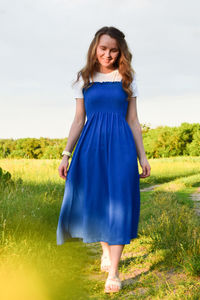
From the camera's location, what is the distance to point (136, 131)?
2977mm

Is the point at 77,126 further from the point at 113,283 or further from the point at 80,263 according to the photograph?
the point at 80,263

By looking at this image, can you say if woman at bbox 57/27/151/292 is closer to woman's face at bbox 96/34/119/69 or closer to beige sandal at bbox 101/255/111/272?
woman's face at bbox 96/34/119/69

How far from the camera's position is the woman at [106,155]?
2.77 m

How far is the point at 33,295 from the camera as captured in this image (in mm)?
2633

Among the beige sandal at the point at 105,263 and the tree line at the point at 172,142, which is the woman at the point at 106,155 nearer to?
the beige sandal at the point at 105,263

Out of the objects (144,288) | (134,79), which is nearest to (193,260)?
(144,288)

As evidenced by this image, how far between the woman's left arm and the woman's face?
1.18 feet

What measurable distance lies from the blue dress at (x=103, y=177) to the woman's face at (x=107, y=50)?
0.57ft

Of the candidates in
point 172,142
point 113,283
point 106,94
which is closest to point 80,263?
point 113,283

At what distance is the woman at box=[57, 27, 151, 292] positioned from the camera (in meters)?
2.77

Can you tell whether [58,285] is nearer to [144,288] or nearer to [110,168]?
[144,288]

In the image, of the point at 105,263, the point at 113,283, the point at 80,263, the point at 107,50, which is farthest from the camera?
the point at 80,263

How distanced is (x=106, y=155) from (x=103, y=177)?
6.8 inches

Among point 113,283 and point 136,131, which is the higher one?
point 136,131
